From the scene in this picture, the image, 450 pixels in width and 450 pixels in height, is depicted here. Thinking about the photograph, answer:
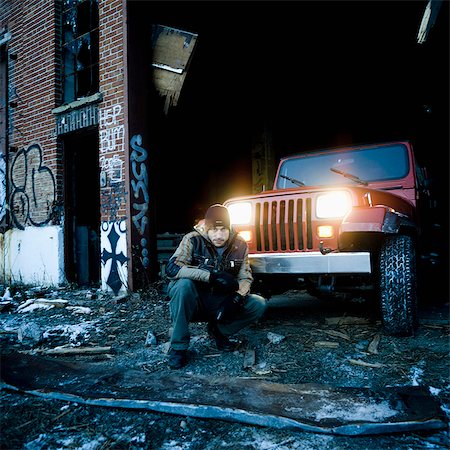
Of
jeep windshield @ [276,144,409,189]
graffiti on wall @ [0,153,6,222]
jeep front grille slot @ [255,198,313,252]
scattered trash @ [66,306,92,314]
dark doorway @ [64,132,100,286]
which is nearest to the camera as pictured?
jeep front grille slot @ [255,198,313,252]

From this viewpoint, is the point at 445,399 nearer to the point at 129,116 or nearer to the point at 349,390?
the point at 349,390

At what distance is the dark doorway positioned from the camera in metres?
6.31

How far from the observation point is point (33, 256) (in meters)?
6.58

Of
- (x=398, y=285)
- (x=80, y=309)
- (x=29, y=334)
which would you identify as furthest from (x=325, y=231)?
(x=80, y=309)

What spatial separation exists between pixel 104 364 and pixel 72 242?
3.94 m

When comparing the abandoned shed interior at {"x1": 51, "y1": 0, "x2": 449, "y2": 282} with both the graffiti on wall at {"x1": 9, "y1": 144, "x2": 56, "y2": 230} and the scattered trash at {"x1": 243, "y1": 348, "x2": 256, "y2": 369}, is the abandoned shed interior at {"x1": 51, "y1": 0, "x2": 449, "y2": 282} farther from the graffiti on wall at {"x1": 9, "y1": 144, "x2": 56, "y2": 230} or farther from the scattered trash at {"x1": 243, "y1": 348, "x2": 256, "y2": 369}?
the scattered trash at {"x1": 243, "y1": 348, "x2": 256, "y2": 369}

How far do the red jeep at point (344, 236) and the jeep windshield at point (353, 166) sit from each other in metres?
0.02

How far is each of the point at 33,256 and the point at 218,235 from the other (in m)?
4.95

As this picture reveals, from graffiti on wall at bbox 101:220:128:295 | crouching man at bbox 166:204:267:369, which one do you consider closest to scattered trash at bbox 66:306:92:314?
graffiti on wall at bbox 101:220:128:295

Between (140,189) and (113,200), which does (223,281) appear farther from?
(113,200)

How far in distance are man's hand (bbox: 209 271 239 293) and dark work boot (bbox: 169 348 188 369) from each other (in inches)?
21.0

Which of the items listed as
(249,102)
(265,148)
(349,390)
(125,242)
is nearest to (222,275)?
(349,390)

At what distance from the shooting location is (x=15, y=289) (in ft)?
20.6

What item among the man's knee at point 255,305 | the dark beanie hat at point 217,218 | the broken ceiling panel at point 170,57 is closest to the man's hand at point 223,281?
the man's knee at point 255,305
